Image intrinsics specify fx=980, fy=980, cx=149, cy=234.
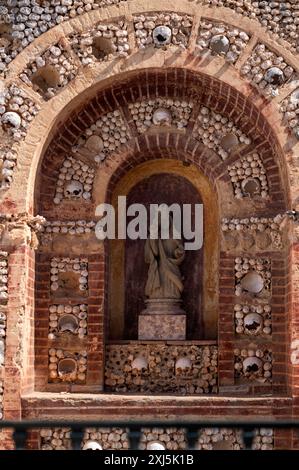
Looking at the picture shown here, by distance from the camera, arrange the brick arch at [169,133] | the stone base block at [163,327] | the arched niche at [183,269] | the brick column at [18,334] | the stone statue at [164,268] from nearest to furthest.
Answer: the brick column at [18,334] → the brick arch at [169,133] → the stone base block at [163,327] → the stone statue at [164,268] → the arched niche at [183,269]

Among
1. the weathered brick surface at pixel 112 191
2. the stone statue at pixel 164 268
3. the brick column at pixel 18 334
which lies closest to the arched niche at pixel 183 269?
the weathered brick surface at pixel 112 191

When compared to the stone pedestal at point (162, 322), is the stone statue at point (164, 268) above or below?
above

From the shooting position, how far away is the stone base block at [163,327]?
1381 centimetres

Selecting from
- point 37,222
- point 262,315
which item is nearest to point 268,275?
point 262,315

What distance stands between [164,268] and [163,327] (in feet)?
2.80

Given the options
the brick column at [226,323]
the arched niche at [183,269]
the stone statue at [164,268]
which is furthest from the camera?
the arched niche at [183,269]

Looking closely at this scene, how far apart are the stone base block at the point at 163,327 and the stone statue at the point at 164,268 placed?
0.32m

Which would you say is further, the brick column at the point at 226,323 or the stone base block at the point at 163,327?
the stone base block at the point at 163,327

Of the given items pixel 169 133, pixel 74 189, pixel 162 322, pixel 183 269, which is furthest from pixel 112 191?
pixel 162 322

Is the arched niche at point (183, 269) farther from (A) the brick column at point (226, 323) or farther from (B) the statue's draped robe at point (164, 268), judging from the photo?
(A) the brick column at point (226, 323)

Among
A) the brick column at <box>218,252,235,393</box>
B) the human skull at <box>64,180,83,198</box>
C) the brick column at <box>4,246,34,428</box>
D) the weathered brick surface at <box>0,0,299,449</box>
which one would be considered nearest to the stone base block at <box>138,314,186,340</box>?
the weathered brick surface at <box>0,0,299,449</box>

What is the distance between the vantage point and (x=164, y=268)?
14055 mm

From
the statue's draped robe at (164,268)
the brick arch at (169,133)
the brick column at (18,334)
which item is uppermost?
the brick arch at (169,133)

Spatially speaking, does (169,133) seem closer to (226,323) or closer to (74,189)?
(74,189)
